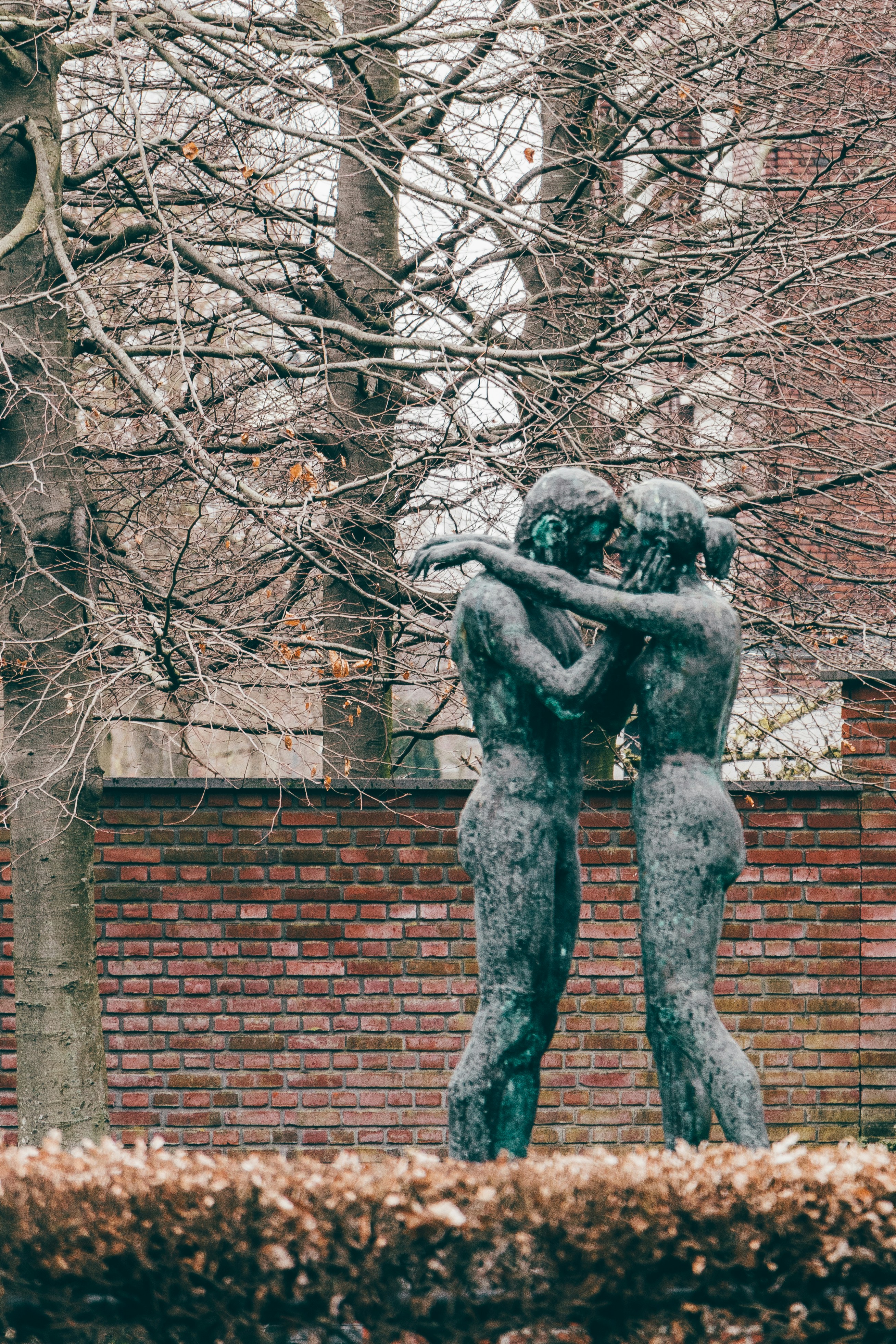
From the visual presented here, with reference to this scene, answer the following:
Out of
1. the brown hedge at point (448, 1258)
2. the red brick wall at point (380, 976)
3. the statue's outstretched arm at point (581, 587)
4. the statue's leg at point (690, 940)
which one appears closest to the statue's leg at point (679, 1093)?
the statue's leg at point (690, 940)

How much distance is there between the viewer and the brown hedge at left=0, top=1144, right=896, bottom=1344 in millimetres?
2883

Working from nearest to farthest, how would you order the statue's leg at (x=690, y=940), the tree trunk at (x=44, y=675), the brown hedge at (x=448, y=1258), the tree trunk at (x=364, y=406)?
the brown hedge at (x=448, y=1258) < the statue's leg at (x=690, y=940) < the tree trunk at (x=44, y=675) < the tree trunk at (x=364, y=406)

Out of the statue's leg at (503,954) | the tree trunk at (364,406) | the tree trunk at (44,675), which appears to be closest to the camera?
the statue's leg at (503,954)

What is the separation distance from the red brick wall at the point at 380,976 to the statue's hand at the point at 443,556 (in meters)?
3.21

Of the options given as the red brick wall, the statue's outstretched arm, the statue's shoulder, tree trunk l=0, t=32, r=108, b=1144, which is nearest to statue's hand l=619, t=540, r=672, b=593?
the statue's outstretched arm

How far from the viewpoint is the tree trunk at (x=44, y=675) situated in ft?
18.9

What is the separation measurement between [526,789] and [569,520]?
779mm

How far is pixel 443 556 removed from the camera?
3.82 m

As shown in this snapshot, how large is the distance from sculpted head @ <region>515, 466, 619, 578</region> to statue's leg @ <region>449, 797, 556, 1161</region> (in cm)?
72

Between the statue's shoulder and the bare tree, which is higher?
the bare tree

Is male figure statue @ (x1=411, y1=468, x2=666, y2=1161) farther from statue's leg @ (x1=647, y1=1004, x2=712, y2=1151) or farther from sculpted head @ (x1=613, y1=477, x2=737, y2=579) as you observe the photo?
statue's leg @ (x1=647, y1=1004, x2=712, y2=1151)

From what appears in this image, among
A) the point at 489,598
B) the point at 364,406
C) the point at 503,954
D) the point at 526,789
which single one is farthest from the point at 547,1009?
the point at 364,406

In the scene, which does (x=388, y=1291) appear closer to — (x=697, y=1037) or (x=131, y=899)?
(x=697, y=1037)

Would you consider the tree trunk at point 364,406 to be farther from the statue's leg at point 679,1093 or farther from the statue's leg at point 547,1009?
the statue's leg at point 679,1093
